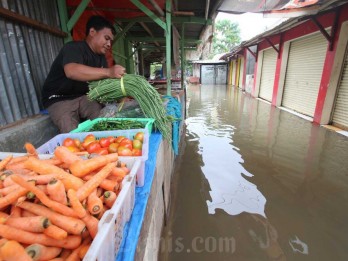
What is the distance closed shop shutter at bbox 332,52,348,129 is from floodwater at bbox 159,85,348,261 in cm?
98

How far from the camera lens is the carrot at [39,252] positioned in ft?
2.39

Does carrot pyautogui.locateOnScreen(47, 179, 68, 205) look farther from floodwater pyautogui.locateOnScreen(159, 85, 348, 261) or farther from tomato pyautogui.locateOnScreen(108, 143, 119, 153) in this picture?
floodwater pyautogui.locateOnScreen(159, 85, 348, 261)

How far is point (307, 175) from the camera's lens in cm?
371

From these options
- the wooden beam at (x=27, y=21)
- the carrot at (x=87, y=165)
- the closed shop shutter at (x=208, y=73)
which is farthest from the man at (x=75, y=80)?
the closed shop shutter at (x=208, y=73)

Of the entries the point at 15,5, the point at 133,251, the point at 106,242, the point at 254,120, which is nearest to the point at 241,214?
the point at 133,251

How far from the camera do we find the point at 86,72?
2.22 metres

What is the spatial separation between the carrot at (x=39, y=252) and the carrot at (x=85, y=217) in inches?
5.7

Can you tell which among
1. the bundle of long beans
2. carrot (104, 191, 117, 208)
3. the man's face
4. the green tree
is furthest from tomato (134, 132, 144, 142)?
the green tree

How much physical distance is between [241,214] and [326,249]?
3.06 ft

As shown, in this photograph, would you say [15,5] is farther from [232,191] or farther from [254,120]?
[254,120]

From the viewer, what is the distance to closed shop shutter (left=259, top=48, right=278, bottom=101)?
11.3 metres

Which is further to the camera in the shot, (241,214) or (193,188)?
(193,188)

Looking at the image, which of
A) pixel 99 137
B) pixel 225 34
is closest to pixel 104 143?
pixel 99 137

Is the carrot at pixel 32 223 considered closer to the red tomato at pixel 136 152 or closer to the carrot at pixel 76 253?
the carrot at pixel 76 253
